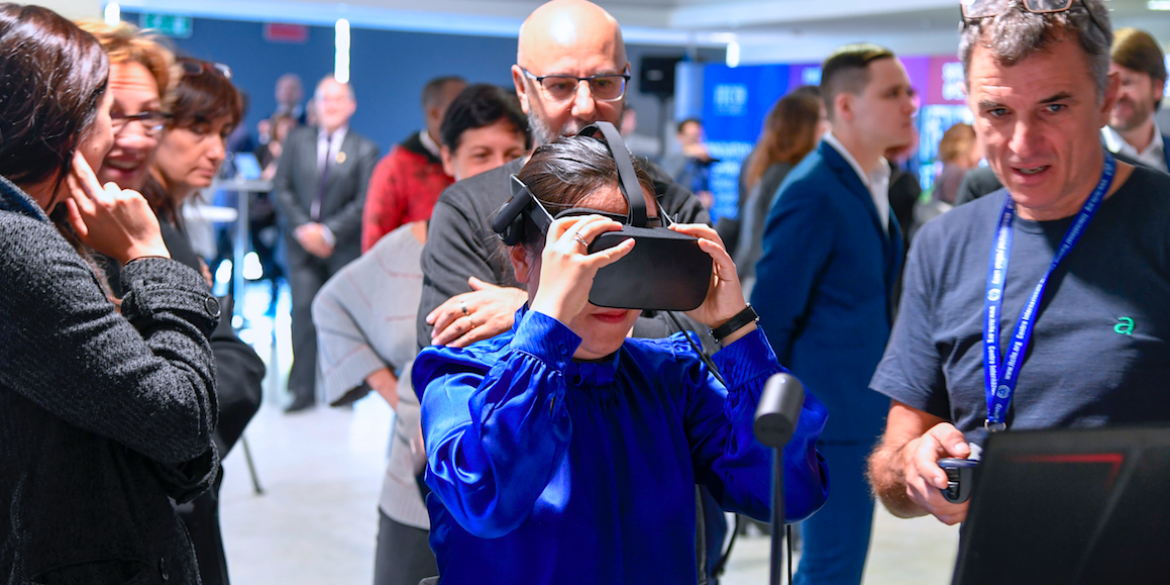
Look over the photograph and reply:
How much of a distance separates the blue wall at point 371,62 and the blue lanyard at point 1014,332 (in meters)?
13.3

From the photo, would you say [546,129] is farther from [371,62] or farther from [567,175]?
[371,62]

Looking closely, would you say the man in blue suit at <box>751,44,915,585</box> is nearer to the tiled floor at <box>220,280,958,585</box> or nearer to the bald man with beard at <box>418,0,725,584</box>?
the bald man with beard at <box>418,0,725,584</box>

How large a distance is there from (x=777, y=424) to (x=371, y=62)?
48.6ft

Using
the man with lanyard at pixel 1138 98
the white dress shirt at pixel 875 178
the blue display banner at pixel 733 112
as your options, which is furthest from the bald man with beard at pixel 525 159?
the blue display banner at pixel 733 112

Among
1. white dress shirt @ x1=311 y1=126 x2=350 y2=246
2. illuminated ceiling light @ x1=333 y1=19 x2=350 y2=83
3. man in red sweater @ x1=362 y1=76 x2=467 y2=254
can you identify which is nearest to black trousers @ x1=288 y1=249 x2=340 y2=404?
white dress shirt @ x1=311 y1=126 x2=350 y2=246

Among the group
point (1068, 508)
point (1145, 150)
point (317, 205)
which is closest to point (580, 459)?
point (1068, 508)

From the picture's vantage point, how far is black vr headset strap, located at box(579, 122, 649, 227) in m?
1.17

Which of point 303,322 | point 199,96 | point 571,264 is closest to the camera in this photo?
point 571,264

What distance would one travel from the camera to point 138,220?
1364 millimetres

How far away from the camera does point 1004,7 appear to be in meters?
1.44

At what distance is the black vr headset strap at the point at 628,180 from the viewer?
3.83 feet

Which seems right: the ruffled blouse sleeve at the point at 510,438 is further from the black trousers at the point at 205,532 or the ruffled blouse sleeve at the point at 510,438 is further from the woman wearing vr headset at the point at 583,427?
the black trousers at the point at 205,532

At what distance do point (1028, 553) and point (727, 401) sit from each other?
493 mm

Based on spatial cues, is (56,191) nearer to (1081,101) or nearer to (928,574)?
(1081,101)
